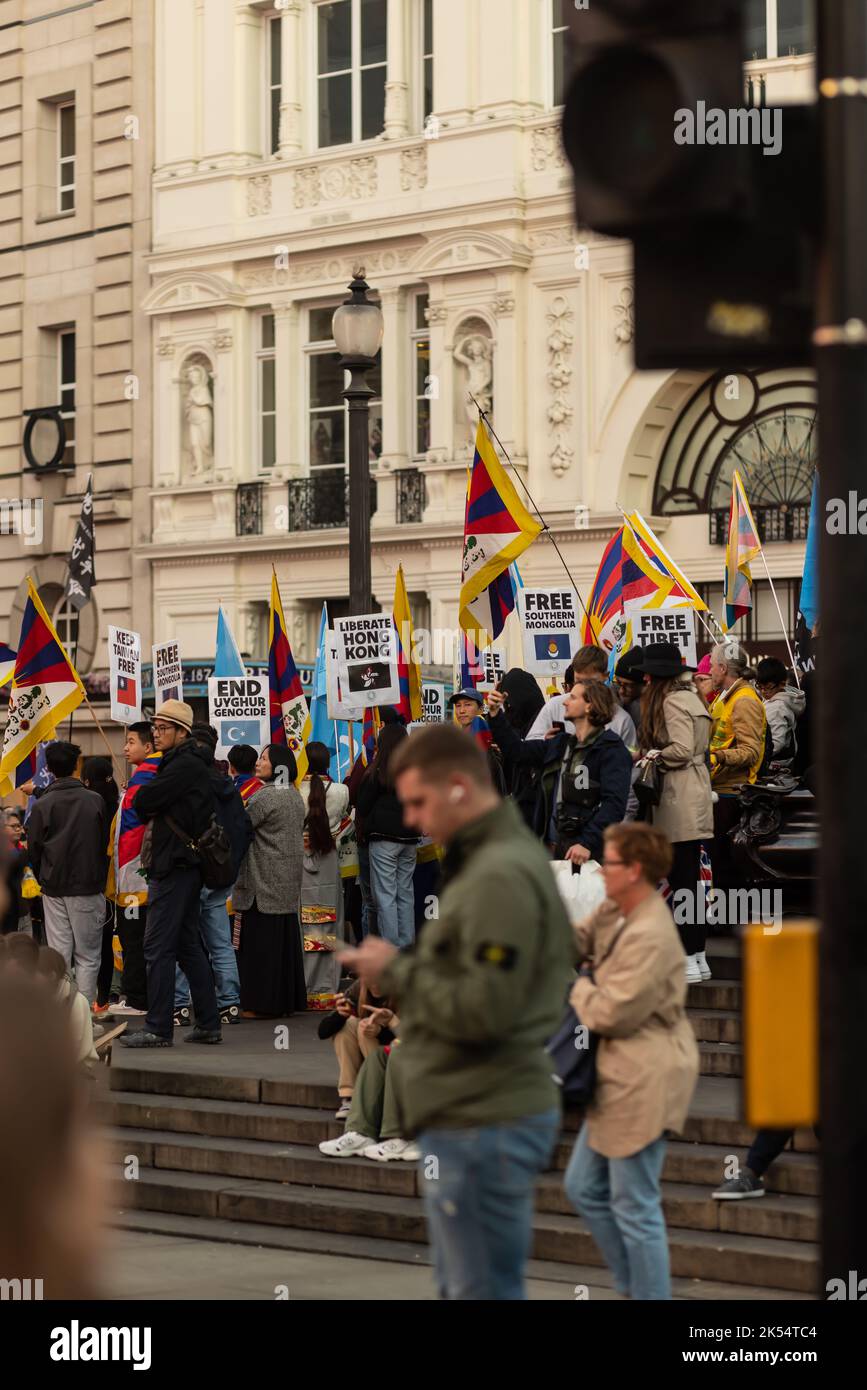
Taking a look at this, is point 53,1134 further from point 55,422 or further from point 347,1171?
point 55,422

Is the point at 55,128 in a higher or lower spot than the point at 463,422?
higher

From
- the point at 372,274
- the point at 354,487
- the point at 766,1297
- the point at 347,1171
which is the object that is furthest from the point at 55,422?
the point at 766,1297

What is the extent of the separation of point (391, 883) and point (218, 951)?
147 cm

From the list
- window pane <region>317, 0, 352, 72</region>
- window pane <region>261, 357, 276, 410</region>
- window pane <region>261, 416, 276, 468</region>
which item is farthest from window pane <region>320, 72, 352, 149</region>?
window pane <region>261, 416, 276, 468</region>

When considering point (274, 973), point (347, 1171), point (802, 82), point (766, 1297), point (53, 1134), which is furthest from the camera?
point (802, 82)

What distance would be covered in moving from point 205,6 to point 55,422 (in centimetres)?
655

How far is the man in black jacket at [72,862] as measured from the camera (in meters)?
13.9

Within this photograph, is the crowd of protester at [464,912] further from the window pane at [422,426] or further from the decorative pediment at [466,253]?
the window pane at [422,426]

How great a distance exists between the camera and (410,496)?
28.5m

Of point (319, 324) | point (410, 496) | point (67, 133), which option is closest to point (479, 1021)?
point (410, 496)

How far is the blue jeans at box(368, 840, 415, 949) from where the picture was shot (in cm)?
1371

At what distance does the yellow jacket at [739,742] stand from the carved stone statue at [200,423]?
18638 mm

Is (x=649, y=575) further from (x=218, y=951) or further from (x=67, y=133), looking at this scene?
(x=67, y=133)

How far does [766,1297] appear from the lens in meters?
8.32
